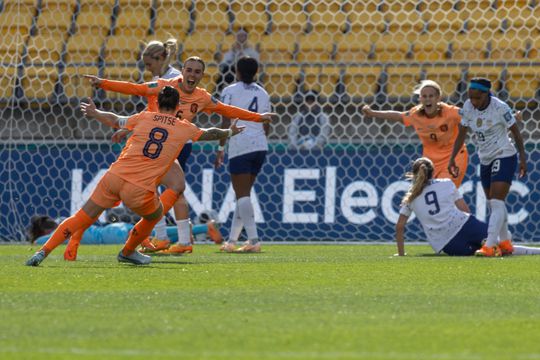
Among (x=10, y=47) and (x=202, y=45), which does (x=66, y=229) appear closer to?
(x=202, y=45)

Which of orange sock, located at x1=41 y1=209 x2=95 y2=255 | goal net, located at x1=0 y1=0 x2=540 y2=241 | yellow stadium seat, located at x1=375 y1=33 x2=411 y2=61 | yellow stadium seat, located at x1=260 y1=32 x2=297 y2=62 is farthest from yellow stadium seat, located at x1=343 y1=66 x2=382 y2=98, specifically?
orange sock, located at x1=41 y1=209 x2=95 y2=255

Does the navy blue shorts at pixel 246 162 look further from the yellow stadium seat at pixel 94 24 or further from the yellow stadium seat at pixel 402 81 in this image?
the yellow stadium seat at pixel 94 24

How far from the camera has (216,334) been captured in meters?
4.72

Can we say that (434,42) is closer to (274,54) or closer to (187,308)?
(274,54)

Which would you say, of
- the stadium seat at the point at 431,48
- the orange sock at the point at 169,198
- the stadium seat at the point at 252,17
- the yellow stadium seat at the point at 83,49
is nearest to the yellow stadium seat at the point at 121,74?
the yellow stadium seat at the point at 83,49

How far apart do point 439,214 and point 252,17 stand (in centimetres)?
662

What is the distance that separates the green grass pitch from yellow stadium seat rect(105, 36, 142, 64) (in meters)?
6.96

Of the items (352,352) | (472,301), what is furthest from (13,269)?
(352,352)

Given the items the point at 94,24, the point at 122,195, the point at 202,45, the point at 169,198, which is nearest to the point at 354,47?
the point at 202,45

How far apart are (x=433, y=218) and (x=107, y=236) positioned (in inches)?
169

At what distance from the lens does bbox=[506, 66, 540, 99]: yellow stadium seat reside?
14453 millimetres

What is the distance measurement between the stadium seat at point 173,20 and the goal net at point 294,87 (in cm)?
3

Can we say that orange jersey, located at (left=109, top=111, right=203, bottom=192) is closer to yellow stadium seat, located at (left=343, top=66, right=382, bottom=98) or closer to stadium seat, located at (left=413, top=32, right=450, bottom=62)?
yellow stadium seat, located at (left=343, top=66, right=382, bottom=98)

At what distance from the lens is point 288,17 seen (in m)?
16.0
